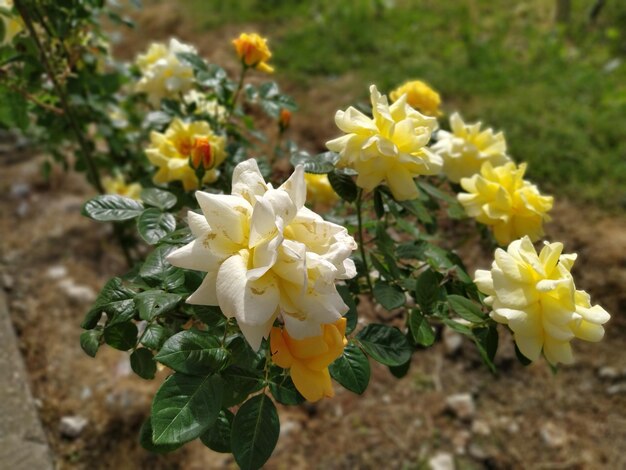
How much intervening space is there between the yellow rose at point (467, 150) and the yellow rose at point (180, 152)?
422 millimetres

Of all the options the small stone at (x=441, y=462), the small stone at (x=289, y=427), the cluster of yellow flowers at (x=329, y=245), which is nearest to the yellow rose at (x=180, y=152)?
the cluster of yellow flowers at (x=329, y=245)

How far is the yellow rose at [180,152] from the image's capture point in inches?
Answer: 41.5

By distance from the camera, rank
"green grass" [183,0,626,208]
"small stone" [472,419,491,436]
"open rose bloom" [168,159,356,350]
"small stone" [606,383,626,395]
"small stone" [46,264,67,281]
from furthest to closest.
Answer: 1. "green grass" [183,0,626,208]
2. "small stone" [46,264,67,281]
3. "small stone" [606,383,626,395]
4. "small stone" [472,419,491,436]
5. "open rose bloom" [168,159,356,350]

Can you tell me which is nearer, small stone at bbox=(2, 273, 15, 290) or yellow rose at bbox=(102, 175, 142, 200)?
yellow rose at bbox=(102, 175, 142, 200)

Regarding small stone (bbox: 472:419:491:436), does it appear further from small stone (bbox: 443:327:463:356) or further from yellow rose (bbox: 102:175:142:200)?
yellow rose (bbox: 102:175:142:200)

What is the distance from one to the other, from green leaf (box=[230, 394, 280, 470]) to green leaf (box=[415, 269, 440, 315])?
0.29 meters

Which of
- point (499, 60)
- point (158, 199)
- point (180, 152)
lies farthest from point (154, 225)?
point (499, 60)

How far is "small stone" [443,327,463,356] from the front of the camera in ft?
6.38

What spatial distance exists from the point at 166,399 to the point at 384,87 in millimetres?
2554

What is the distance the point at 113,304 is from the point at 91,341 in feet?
0.18

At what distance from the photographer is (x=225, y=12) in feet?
12.9

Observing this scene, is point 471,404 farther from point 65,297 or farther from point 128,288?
point 65,297

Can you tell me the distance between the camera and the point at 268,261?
59cm

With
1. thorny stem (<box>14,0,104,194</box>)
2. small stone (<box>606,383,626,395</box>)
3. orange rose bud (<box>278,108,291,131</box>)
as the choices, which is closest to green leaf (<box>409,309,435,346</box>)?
orange rose bud (<box>278,108,291,131</box>)
